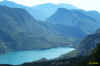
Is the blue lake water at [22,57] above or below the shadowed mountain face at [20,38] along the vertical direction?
below

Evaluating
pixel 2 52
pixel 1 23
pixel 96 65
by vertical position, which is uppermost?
pixel 1 23

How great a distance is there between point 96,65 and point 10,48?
149m

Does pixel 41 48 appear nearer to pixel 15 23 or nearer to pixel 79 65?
pixel 15 23

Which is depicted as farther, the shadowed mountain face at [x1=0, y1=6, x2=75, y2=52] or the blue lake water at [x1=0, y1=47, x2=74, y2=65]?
the shadowed mountain face at [x1=0, y1=6, x2=75, y2=52]

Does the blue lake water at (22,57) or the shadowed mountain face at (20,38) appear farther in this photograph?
the shadowed mountain face at (20,38)

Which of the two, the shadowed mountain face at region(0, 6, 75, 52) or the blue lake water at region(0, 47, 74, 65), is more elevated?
the shadowed mountain face at region(0, 6, 75, 52)

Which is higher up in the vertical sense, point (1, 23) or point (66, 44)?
point (1, 23)

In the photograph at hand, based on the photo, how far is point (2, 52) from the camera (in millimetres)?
138250

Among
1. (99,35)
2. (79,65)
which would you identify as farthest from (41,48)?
(79,65)

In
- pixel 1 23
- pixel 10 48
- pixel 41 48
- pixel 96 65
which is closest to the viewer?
pixel 96 65

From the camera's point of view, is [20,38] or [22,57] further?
[20,38]

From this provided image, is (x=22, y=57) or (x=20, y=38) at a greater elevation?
(x=20, y=38)

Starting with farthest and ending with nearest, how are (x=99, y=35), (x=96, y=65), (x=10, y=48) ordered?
(x=10, y=48), (x=99, y=35), (x=96, y=65)

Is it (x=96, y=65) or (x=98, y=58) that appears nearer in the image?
(x=96, y=65)
